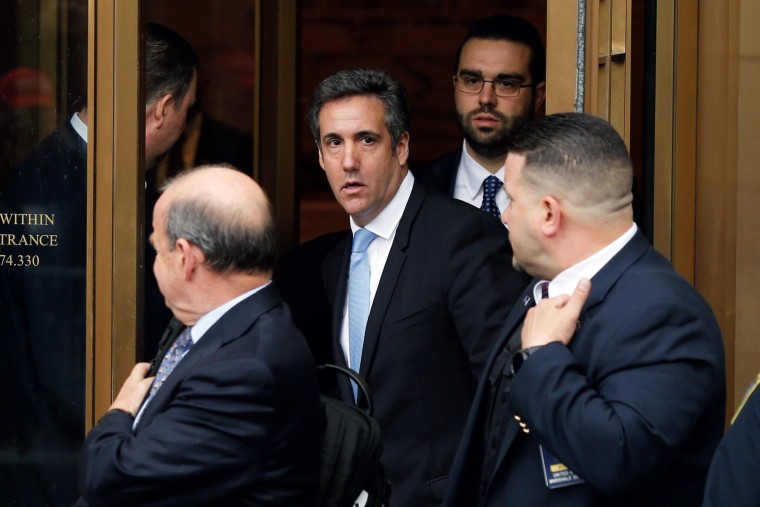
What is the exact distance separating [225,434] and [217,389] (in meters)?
0.08

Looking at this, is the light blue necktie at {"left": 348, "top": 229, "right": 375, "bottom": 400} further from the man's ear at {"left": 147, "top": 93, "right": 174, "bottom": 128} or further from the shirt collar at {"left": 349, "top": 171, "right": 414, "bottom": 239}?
the man's ear at {"left": 147, "top": 93, "right": 174, "bottom": 128}

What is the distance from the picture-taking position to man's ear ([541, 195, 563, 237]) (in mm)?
2654

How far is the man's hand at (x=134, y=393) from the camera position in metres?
2.65

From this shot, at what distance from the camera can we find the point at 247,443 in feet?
7.98

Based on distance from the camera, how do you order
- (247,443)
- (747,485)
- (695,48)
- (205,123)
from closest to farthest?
(747,485), (247,443), (695,48), (205,123)

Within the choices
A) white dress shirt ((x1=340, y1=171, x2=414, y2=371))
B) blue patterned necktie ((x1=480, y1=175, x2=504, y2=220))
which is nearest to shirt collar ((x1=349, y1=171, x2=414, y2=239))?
white dress shirt ((x1=340, y1=171, x2=414, y2=371))

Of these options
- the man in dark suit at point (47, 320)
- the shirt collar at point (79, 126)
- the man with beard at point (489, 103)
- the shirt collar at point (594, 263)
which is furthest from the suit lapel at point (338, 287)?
the shirt collar at point (594, 263)

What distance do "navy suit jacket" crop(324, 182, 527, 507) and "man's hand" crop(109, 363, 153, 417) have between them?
0.75 meters

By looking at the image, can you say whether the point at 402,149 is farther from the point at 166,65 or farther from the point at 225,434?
the point at 225,434

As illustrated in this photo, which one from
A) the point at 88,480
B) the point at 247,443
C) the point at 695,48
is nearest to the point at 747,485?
the point at 247,443

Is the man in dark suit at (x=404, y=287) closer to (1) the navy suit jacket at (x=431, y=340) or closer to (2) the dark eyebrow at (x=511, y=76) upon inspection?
(1) the navy suit jacket at (x=431, y=340)

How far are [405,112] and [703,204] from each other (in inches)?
35.0

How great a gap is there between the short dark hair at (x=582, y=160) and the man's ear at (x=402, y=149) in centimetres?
89

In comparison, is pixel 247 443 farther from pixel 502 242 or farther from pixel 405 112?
pixel 405 112
